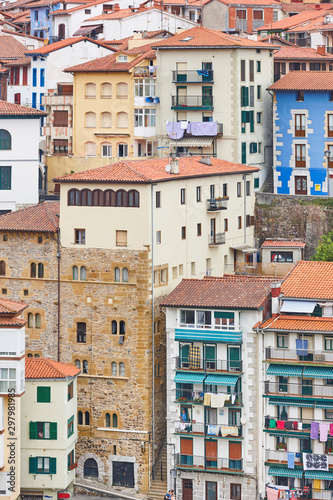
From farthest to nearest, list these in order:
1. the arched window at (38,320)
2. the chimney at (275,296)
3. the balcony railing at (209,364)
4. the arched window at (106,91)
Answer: the arched window at (106,91), the arched window at (38,320), the chimney at (275,296), the balcony railing at (209,364)

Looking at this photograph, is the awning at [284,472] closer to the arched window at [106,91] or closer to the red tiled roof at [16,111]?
the red tiled roof at [16,111]

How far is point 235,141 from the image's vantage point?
377 feet

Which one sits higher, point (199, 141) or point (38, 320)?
point (199, 141)

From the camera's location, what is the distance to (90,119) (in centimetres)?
12125

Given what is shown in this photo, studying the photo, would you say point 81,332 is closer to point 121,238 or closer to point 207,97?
point 121,238

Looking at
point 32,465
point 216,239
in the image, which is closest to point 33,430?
point 32,465

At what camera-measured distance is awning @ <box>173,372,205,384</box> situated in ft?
302

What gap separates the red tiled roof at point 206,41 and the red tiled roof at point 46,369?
99.0ft

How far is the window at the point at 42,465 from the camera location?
3642 inches

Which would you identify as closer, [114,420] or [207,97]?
[114,420]

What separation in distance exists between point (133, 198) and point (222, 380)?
1178cm


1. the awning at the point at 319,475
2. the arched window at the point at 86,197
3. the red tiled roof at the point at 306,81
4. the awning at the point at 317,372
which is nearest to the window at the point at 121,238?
the arched window at the point at 86,197

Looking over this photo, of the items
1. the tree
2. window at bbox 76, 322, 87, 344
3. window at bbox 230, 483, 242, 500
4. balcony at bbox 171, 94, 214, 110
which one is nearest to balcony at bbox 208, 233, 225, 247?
the tree

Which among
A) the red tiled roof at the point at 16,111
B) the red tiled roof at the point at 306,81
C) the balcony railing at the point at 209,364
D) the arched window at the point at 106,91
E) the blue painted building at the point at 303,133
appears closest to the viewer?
the balcony railing at the point at 209,364
